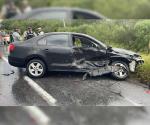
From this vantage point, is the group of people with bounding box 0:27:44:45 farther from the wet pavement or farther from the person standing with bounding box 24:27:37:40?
the wet pavement

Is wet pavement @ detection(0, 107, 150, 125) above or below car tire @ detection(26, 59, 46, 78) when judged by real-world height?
below

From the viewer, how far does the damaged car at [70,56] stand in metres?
13.3

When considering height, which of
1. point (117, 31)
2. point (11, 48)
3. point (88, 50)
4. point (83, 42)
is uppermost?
point (117, 31)

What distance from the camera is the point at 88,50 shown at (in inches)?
526

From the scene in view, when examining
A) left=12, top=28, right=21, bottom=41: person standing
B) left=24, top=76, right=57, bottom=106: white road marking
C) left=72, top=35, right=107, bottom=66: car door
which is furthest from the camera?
left=12, top=28, right=21, bottom=41: person standing

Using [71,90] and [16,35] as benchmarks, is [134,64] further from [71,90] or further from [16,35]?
[16,35]

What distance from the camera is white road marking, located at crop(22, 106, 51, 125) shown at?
9500 millimetres

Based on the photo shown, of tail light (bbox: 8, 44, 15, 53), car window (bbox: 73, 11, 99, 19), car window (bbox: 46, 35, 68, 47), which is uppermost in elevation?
car window (bbox: 73, 11, 99, 19)

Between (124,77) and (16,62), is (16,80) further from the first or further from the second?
(124,77)

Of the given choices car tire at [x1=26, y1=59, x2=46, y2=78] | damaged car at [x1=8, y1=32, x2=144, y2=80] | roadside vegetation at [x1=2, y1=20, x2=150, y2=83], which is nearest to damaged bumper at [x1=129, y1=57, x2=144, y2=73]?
damaged car at [x1=8, y1=32, x2=144, y2=80]

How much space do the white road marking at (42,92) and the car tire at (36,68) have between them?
215 millimetres

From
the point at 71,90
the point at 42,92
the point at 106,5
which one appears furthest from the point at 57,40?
the point at 106,5

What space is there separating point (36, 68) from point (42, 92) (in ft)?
4.48

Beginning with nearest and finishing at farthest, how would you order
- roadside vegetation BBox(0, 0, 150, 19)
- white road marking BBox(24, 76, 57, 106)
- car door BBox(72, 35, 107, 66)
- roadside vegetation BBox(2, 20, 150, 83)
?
white road marking BBox(24, 76, 57, 106) → car door BBox(72, 35, 107, 66) → roadside vegetation BBox(2, 20, 150, 83) → roadside vegetation BBox(0, 0, 150, 19)
